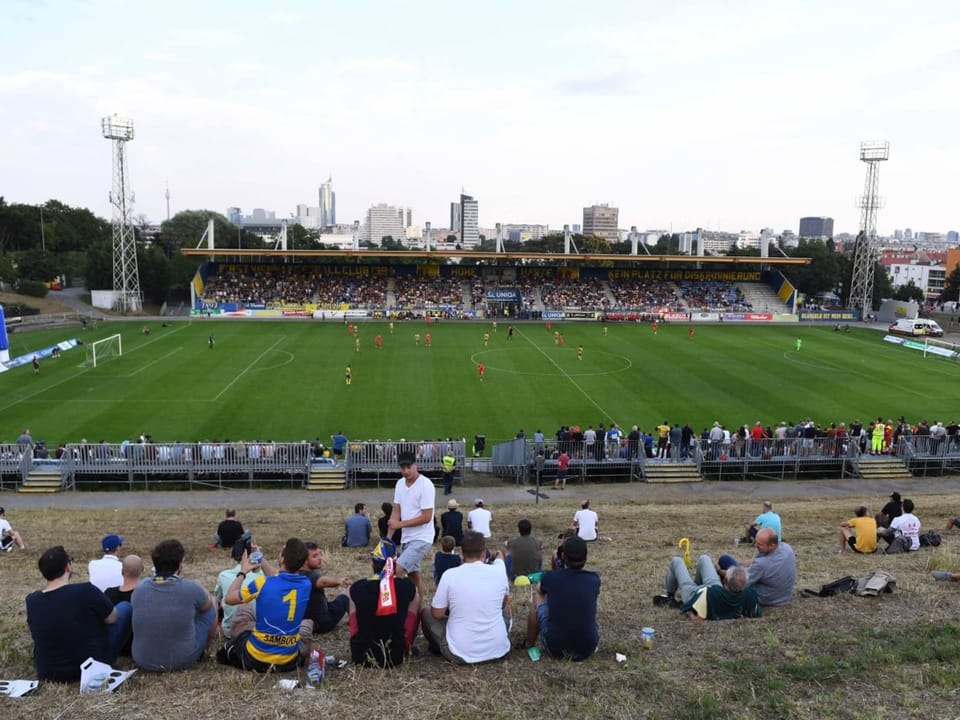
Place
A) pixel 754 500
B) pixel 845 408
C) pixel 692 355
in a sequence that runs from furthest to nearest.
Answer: pixel 692 355 < pixel 845 408 < pixel 754 500

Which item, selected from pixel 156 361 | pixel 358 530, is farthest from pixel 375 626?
pixel 156 361

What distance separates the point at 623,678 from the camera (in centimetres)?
643

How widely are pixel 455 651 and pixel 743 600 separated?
11.2 feet

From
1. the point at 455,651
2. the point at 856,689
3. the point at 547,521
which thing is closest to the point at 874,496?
the point at 547,521

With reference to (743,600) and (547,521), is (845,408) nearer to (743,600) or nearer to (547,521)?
(547,521)

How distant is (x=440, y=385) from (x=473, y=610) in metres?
30.6

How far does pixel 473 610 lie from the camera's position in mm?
6664

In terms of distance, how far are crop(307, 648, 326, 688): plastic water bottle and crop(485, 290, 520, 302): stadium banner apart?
6695 cm

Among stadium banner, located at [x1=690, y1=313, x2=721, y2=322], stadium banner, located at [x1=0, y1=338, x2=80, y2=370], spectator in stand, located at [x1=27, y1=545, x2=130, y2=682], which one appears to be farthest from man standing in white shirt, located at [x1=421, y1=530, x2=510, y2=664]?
stadium banner, located at [x1=690, y1=313, x2=721, y2=322]

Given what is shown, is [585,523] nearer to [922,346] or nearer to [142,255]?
[922,346]

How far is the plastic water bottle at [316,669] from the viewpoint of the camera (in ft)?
20.6

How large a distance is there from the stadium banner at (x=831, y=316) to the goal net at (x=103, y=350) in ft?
195

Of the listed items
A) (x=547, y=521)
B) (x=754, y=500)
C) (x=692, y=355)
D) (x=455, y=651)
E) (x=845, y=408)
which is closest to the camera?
(x=455, y=651)

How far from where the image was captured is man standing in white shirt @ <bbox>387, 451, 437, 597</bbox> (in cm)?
859
